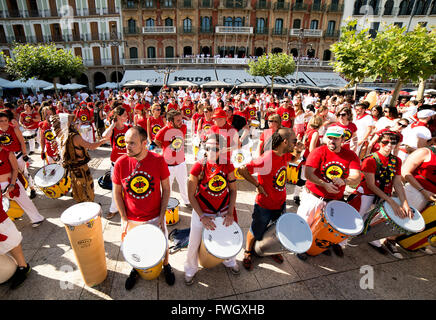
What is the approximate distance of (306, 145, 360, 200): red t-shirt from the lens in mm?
3314

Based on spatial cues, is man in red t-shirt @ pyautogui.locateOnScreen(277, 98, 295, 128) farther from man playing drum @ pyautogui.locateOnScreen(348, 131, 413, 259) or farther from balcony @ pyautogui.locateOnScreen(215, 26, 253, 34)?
balcony @ pyautogui.locateOnScreen(215, 26, 253, 34)

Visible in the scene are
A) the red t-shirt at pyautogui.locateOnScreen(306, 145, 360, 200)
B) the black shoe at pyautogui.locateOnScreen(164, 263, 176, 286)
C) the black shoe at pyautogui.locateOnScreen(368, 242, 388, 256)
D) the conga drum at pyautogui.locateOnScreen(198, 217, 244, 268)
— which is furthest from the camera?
the black shoe at pyautogui.locateOnScreen(368, 242, 388, 256)

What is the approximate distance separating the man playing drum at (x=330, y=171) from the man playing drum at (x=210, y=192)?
4.39ft

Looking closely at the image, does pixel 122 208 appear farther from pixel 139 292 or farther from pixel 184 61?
pixel 184 61

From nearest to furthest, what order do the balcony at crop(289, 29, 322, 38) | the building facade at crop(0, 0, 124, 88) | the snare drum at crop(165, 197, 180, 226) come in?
the snare drum at crop(165, 197, 180, 226) < the building facade at crop(0, 0, 124, 88) < the balcony at crop(289, 29, 322, 38)

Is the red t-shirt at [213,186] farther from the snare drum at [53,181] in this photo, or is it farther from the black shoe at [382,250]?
the snare drum at [53,181]

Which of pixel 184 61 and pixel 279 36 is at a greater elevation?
pixel 279 36

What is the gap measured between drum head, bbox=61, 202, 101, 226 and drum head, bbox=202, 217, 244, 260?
142cm

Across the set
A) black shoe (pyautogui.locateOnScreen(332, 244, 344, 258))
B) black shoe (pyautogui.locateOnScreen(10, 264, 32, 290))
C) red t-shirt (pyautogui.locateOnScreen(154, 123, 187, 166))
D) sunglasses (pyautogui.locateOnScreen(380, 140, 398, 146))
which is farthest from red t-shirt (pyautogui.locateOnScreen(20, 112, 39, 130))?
sunglasses (pyautogui.locateOnScreen(380, 140, 398, 146))

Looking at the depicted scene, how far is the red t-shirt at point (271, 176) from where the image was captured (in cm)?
314

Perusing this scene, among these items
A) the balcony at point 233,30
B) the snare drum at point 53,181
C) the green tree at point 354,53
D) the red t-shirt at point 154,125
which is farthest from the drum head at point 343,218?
the balcony at point 233,30

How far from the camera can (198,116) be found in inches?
317
